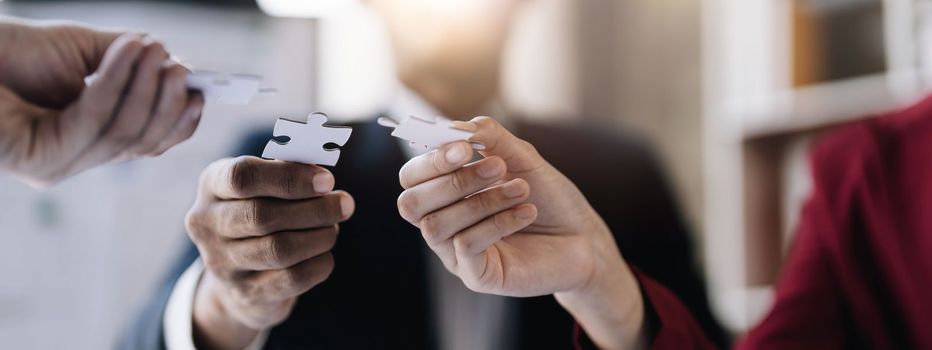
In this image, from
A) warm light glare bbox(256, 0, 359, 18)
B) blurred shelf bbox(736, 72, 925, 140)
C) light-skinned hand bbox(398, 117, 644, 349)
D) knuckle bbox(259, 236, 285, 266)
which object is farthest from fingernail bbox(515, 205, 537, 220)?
blurred shelf bbox(736, 72, 925, 140)

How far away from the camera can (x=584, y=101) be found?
2.97 feet

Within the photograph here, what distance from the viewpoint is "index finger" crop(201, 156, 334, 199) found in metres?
0.29

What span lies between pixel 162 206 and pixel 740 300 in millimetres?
874

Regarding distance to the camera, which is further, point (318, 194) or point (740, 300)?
point (740, 300)

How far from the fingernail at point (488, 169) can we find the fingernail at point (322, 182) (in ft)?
0.19

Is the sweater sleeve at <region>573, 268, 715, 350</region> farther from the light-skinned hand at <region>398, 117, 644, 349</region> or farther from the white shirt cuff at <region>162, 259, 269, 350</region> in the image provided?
the white shirt cuff at <region>162, 259, 269, 350</region>

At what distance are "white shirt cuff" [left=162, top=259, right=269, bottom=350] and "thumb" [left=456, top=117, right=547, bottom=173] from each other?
0.58 ft

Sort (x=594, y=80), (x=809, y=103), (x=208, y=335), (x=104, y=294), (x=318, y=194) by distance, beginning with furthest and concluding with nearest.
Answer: (x=809, y=103)
(x=594, y=80)
(x=104, y=294)
(x=208, y=335)
(x=318, y=194)

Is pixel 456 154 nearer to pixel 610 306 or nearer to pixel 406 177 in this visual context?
pixel 406 177

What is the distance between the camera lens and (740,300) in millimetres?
1107

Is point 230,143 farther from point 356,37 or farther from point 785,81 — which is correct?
point 785,81

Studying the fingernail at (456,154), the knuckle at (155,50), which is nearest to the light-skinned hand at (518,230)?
the fingernail at (456,154)

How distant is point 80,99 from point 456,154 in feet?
0.45

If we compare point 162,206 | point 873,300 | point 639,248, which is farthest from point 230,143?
point 873,300
